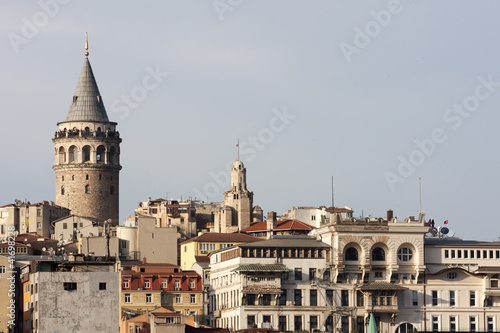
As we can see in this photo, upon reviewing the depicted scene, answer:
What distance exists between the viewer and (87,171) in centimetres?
19675

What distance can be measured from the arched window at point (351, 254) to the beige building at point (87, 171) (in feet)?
197

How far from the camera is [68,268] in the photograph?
134m

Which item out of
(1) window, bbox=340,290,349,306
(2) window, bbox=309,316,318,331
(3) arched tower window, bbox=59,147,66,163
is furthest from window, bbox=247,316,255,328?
(3) arched tower window, bbox=59,147,66,163

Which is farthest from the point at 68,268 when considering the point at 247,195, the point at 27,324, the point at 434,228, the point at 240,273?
the point at 247,195

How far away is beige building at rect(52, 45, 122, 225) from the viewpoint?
645 ft

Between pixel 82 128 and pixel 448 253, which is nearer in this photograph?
pixel 448 253

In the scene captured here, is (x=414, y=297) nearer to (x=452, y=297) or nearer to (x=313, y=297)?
(x=452, y=297)

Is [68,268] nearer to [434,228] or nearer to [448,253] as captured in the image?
[448,253]

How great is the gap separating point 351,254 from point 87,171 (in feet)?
208

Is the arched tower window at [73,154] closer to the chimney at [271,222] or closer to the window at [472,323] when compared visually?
the chimney at [271,222]

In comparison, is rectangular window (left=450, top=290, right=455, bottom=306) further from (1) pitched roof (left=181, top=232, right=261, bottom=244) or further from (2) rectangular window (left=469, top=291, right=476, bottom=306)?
(1) pitched roof (left=181, top=232, right=261, bottom=244)

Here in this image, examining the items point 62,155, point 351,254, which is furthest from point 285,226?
point 62,155

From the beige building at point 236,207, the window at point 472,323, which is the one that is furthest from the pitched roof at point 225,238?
the window at point 472,323

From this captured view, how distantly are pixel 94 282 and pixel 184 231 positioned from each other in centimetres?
6891
